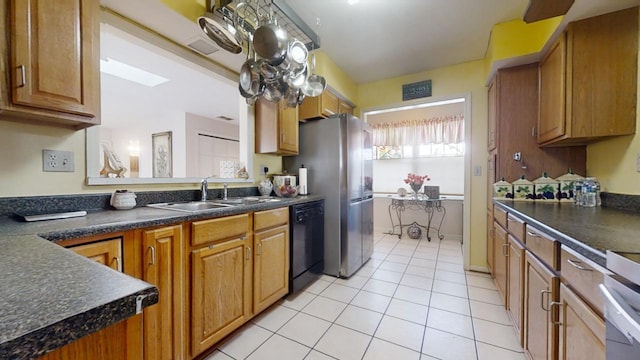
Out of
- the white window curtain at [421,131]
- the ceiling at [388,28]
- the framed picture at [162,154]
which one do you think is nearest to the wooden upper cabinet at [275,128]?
the ceiling at [388,28]

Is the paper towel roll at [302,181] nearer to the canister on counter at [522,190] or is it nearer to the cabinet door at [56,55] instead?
the cabinet door at [56,55]

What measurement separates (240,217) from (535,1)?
212cm

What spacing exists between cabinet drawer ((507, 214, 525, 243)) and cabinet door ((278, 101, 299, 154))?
6.24ft

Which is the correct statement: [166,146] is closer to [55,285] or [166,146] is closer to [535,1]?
[55,285]

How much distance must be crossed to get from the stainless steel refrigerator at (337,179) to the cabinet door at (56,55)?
5.91ft

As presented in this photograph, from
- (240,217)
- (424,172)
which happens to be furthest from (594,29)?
(424,172)

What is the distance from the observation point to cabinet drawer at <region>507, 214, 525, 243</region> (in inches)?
56.4

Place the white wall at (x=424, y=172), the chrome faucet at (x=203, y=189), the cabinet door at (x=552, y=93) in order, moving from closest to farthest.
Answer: the cabinet door at (x=552, y=93) < the chrome faucet at (x=203, y=189) < the white wall at (x=424, y=172)

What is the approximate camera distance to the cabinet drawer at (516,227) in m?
1.43

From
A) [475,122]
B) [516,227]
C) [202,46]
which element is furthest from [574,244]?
[202,46]

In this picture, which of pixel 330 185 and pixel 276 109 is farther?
pixel 330 185

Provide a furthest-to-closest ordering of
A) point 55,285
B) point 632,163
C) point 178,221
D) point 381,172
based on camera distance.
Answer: point 381,172, point 632,163, point 178,221, point 55,285

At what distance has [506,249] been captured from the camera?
5.75ft

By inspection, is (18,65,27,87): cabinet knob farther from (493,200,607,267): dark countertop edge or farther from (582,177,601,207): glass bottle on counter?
(582,177,601,207): glass bottle on counter
